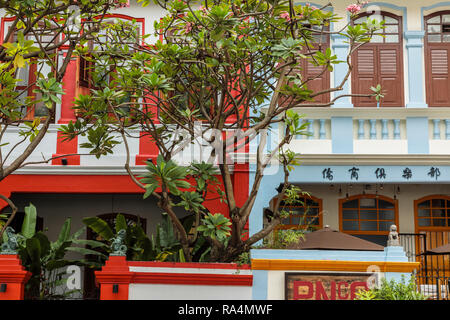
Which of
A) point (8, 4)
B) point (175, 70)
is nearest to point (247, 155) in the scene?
point (175, 70)

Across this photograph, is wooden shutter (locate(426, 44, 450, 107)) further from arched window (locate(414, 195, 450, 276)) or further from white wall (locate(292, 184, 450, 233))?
arched window (locate(414, 195, 450, 276))

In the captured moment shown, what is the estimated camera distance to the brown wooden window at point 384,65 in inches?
425

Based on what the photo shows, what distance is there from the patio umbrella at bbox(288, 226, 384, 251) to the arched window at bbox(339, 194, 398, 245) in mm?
2726

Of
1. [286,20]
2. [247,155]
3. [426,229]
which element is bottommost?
[426,229]

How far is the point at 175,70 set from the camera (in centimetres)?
807

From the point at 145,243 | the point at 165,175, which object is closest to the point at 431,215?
the point at 145,243

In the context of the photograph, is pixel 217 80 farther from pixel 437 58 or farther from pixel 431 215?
pixel 431 215

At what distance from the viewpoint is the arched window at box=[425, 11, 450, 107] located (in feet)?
35.1

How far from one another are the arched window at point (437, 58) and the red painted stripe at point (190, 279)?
512 centimetres

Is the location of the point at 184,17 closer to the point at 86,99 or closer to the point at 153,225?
the point at 86,99

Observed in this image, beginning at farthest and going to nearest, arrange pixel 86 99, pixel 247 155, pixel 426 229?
pixel 426 229 < pixel 247 155 < pixel 86 99

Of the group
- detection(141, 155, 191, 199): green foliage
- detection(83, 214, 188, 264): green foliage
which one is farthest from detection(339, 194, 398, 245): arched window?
detection(141, 155, 191, 199): green foliage

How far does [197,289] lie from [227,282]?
0.41 m
